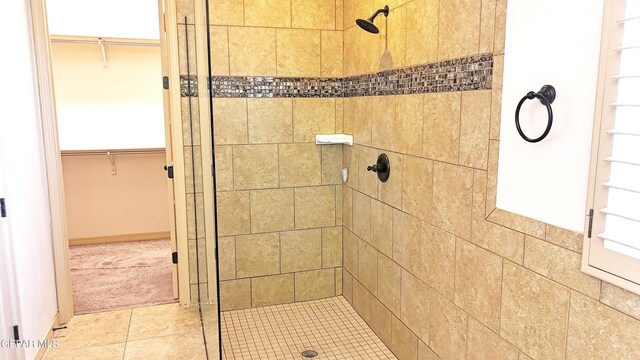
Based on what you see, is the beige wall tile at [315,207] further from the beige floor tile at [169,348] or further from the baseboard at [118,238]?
the baseboard at [118,238]

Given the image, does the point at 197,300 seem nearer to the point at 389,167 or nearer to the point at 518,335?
the point at 389,167

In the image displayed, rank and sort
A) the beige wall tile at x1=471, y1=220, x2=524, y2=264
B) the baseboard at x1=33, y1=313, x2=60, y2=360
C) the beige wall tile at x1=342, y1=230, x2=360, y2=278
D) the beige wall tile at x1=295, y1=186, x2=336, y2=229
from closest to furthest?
the beige wall tile at x1=471, y1=220, x2=524, y2=264 < the baseboard at x1=33, y1=313, x2=60, y2=360 < the beige wall tile at x1=342, y1=230, x2=360, y2=278 < the beige wall tile at x1=295, y1=186, x2=336, y2=229

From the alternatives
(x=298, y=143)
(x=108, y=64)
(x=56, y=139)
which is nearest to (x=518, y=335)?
(x=298, y=143)

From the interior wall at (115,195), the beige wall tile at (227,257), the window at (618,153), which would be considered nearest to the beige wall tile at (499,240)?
the window at (618,153)

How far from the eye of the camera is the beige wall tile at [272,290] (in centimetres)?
318

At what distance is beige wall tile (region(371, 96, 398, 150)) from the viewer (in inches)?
97.9

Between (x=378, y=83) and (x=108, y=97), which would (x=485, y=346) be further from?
(x=108, y=97)

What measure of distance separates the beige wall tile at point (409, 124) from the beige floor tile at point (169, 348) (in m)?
1.67

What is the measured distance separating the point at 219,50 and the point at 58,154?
1216mm

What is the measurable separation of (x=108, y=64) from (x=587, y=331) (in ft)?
15.2

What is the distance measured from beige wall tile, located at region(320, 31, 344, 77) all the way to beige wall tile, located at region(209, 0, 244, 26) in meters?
0.57

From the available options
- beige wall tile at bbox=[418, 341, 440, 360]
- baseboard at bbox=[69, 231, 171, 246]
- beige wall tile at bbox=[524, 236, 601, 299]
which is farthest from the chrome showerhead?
baseboard at bbox=[69, 231, 171, 246]

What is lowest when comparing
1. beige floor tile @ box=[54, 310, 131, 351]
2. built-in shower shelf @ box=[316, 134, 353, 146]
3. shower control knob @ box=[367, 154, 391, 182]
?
beige floor tile @ box=[54, 310, 131, 351]

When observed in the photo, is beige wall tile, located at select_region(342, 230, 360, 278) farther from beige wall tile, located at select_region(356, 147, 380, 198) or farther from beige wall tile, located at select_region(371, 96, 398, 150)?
beige wall tile, located at select_region(371, 96, 398, 150)
